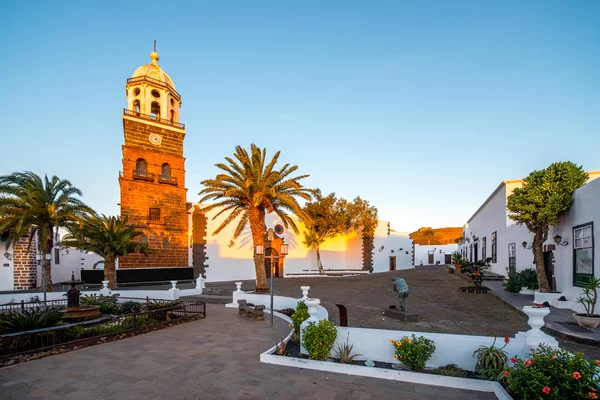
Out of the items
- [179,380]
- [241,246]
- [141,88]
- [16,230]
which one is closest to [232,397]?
[179,380]

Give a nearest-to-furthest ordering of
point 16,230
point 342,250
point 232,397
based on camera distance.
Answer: point 232,397 < point 16,230 < point 342,250

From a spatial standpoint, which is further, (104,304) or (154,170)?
(154,170)

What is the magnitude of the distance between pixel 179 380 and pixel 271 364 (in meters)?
1.81

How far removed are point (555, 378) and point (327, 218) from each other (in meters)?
24.4

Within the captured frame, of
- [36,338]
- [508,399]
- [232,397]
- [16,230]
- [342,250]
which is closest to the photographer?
[508,399]

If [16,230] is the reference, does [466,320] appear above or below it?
below

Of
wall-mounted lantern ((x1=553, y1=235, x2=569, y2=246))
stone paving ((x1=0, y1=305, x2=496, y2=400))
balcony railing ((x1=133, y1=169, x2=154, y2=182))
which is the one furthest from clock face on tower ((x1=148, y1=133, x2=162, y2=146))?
wall-mounted lantern ((x1=553, y1=235, x2=569, y2=246))

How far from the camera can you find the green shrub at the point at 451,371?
17.9ft

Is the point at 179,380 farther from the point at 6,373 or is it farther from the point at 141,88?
the point at 141,88

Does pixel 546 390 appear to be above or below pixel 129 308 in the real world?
above

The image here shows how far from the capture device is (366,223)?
99.6 feet

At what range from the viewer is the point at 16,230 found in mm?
15695

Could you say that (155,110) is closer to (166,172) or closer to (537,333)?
(166,172)

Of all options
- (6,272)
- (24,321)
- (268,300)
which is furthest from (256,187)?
(6,272)
